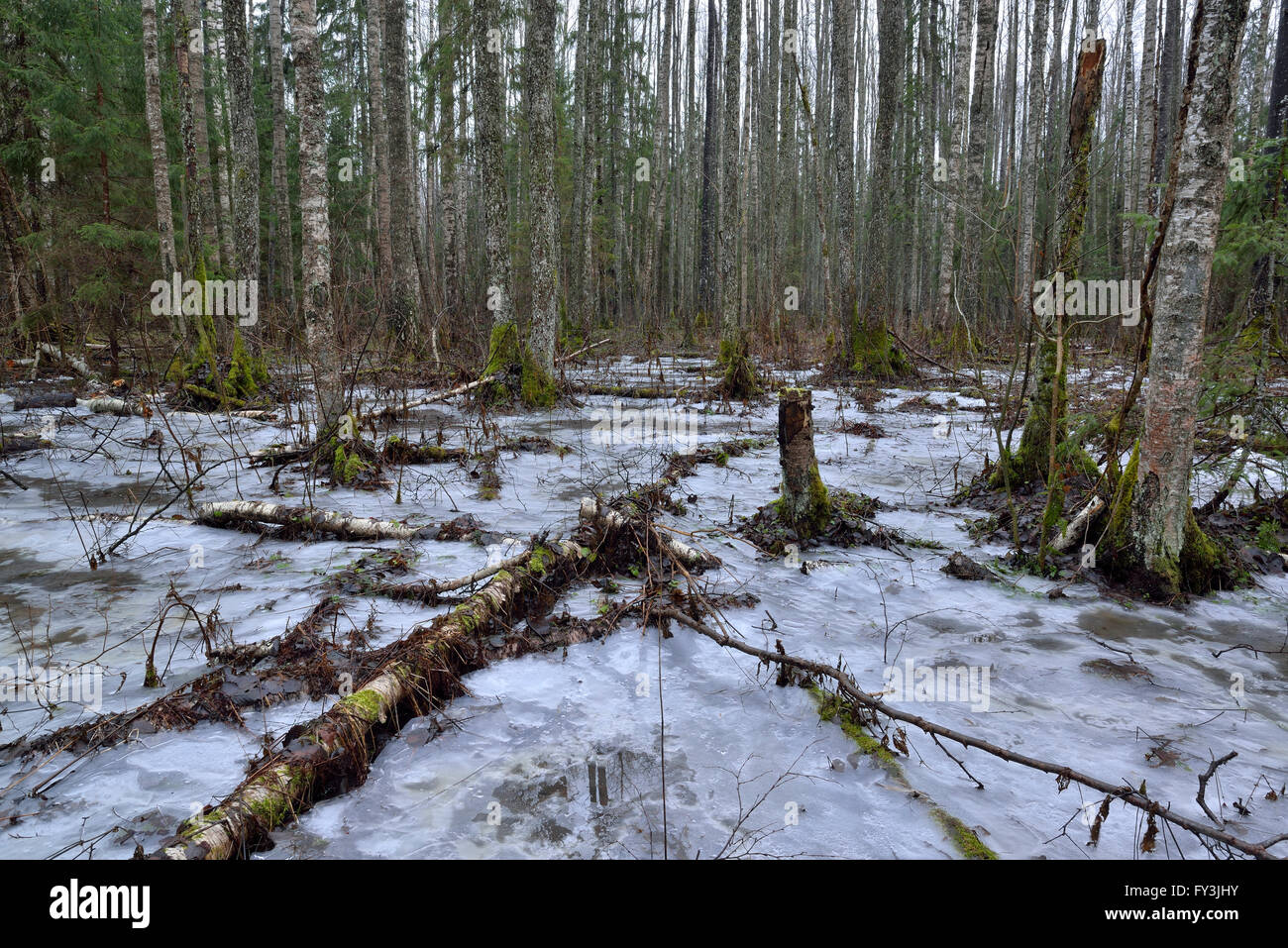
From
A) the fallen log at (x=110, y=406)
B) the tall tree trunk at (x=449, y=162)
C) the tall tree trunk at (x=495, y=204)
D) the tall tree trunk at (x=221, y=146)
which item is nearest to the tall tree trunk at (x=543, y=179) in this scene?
the tall tree trunk at (x=495, y=204)

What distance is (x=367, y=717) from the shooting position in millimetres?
2750

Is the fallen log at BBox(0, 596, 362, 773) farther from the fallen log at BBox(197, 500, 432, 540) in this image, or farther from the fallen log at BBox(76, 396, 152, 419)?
the fallen log at BBox(76, 396, 152, 419)

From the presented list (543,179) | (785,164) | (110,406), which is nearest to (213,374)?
(110,406)

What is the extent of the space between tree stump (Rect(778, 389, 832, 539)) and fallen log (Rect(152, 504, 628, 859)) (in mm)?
2055

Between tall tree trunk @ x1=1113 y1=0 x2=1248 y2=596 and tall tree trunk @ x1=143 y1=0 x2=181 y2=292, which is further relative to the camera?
tall tree trunk @ x1=143 y1=0 x2=181 y2=292

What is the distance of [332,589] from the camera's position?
4352 millimetres

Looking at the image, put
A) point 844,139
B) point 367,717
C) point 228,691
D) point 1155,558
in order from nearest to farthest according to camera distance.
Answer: point 367,717 < point 228,691 < point 1155,558 < point 844,139

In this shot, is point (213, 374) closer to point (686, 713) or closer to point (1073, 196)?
point (686, 713)

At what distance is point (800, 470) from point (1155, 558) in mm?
2335

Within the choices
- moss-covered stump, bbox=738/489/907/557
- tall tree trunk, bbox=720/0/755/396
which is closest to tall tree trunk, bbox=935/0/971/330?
tall tree trunk, bbox=720/0/755/396

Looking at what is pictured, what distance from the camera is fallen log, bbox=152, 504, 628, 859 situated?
2.09 metres
